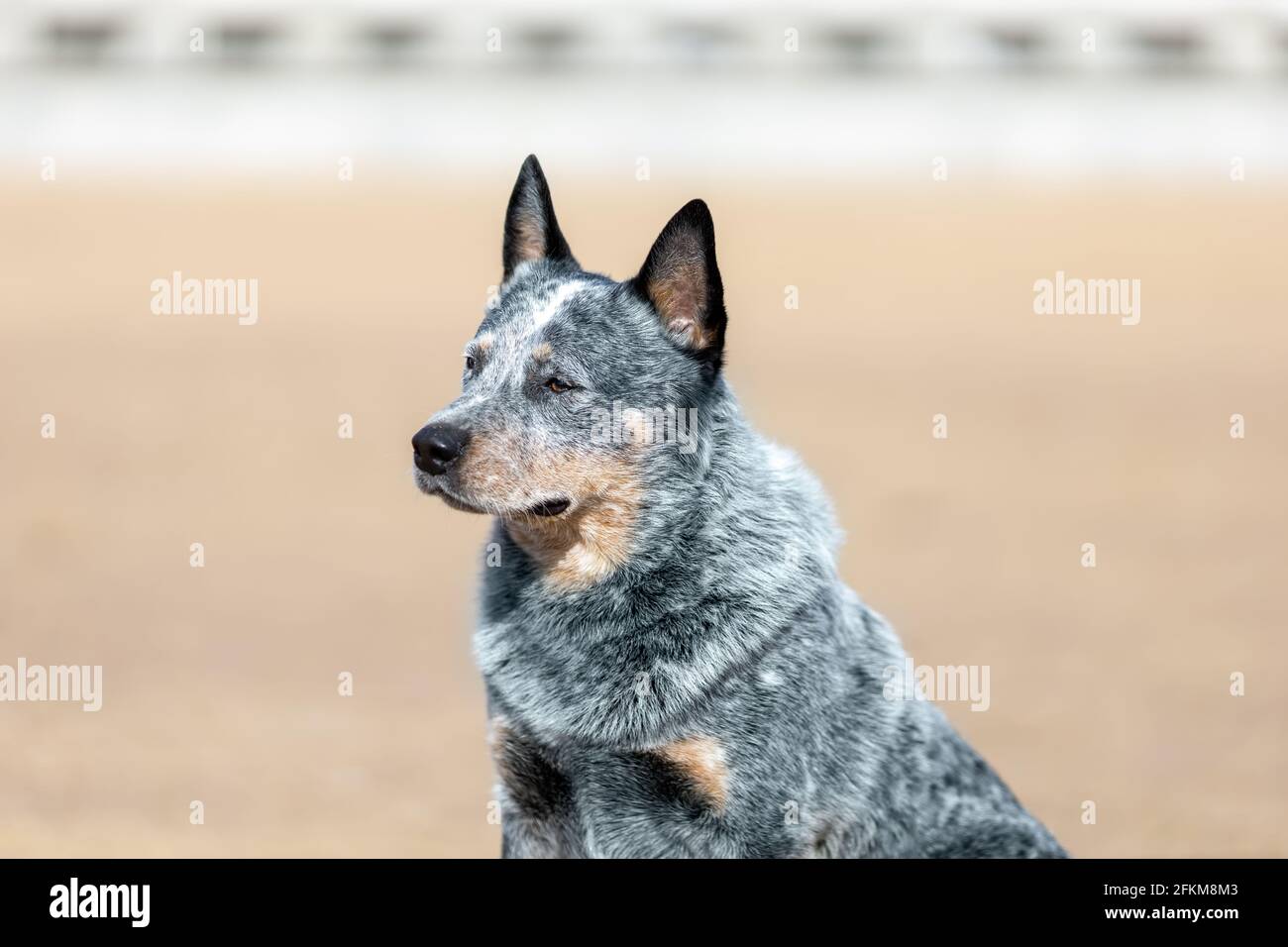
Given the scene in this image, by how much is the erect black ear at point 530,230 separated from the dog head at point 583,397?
2 centimetres

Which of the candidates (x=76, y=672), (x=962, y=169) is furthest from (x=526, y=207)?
(x=962, y=169)

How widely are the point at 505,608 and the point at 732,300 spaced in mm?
18244

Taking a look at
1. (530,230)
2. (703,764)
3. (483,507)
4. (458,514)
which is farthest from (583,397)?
(458,514)

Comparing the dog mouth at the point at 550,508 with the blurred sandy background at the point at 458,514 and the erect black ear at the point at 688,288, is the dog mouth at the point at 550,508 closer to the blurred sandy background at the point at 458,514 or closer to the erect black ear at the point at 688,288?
the erect black ear at the point at 688,288

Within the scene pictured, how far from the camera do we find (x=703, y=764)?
4.93 m

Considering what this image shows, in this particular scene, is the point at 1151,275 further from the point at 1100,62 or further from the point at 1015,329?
the point at 1100,62

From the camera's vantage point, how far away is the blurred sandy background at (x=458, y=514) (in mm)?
8703

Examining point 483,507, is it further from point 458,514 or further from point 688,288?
point 458,514

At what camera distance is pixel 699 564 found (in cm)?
520

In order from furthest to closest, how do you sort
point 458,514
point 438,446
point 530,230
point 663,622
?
point 458,514 < point 530,230 < point 663,622 < point 438,446

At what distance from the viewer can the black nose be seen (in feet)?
16.1

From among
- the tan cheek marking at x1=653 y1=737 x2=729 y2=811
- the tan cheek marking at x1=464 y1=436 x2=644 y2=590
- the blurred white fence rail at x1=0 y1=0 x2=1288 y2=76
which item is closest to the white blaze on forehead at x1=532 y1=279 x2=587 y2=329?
the tan cheek marking at x1=464 y1=436 x2=644 y2=590

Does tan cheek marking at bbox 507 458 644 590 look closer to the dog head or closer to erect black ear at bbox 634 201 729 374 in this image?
the dog head

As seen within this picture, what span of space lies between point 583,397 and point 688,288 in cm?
45
